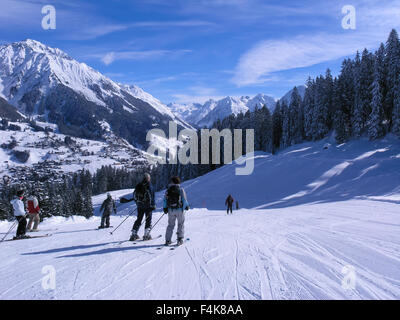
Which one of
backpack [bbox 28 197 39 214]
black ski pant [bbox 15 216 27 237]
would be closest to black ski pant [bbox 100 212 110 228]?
backpack [bbox 28 197 39 214]

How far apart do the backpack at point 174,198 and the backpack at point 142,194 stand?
1.00 meters

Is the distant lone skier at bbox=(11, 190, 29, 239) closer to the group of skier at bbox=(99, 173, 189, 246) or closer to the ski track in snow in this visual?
the ski track in snow

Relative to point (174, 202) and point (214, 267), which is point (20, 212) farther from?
point (214, 267)

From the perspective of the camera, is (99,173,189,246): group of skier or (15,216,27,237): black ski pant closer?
(99,173,189,246): group of skier

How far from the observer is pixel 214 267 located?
18.8 feet

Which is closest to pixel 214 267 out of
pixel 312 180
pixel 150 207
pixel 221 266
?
pixel 221 266

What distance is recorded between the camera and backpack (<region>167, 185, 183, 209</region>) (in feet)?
25.2

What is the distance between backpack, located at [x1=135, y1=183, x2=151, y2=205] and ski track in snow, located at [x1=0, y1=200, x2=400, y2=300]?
1.38m

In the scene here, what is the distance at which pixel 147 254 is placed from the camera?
6.88 metres

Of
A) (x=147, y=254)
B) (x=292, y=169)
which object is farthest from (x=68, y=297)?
(x=292, y=169)

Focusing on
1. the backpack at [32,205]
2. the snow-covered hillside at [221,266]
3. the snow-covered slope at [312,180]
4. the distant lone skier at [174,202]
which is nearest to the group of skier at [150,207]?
the distant lone skier at [174,202]

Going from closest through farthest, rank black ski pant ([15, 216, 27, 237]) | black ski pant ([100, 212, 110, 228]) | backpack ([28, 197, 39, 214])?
black ski pant ([15, 216, 27, 237]) → backpack ([28, 197, 39, 214]) → black ski pant ([100, 212, 110, 228])

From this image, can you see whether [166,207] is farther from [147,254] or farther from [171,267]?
[171,267]

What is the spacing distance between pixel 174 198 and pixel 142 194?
1.27m
